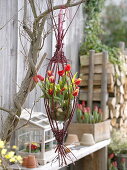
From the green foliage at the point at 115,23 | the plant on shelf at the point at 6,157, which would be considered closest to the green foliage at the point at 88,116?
the plant on shelf at the point at 6,157

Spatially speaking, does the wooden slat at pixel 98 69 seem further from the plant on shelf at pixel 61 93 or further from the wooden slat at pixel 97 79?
the plant on shelf at pixel 61 93

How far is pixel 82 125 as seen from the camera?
15.3ft

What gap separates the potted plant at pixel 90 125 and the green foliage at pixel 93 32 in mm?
795

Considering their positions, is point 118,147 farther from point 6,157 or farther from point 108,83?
point 6,157

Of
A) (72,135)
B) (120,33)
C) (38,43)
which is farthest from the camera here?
(120,33)

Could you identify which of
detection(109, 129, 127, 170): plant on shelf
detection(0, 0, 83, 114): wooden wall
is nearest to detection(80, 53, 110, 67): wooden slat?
detection(109, 129, 127, 170): plant on shelf

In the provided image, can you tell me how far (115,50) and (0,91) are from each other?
2288 mm

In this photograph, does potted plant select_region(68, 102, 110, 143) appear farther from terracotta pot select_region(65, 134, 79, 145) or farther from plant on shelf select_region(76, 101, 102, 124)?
terracotta pot select_region(65, 134, 79, 145)

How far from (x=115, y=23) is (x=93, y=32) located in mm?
7202

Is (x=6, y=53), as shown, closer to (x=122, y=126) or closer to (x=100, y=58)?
(x=100, y=58)

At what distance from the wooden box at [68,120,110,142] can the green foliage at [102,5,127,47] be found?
774cm

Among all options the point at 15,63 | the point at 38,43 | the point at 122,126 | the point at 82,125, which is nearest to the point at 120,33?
the point at 122,126

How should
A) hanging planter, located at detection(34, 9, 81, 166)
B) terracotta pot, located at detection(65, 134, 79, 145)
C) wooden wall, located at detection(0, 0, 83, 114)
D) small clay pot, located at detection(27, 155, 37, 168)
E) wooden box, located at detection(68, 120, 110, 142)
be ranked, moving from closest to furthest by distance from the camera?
hanging planter, located at detection(34, 9, 81, 166) < small clay pot, located at detection(27, 155, 37, 168) < wooden wall, located at detection(0, 0, 83, 114) < terracotta pot, located at detection(65, 134, 79, 145) < wooden box, located at detection(68, 120, 110, 142)

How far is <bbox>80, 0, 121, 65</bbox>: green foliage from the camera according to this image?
522 cm
